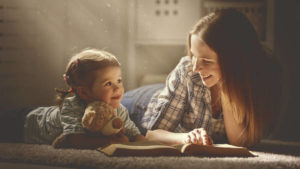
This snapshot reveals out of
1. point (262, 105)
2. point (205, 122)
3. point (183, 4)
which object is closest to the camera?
point (262, 105)

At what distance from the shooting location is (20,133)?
133 centimetres

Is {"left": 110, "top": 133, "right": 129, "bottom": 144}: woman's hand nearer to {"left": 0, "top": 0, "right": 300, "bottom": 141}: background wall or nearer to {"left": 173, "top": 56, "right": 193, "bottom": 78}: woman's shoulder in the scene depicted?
{"left": 173, "top": 56, "right": 193, "bottom": 78}: woman's shoulder

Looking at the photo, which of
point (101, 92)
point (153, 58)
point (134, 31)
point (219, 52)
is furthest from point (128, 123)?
point (153, 58)

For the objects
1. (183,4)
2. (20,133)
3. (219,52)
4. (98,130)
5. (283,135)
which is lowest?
(283,135)

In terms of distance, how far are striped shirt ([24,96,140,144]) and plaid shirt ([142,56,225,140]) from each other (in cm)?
11

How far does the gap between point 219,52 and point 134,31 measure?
1.00 meters

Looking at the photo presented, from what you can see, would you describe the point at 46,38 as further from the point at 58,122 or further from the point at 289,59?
the point at 289,59

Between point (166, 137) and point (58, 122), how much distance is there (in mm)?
366

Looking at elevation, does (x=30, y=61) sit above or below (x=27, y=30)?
below

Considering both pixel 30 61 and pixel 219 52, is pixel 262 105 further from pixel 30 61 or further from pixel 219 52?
pixel 30 61

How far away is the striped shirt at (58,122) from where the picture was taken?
3.58 ft

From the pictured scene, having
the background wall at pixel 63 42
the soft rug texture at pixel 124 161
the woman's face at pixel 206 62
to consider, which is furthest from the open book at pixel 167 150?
the background wall at pixel 63 42

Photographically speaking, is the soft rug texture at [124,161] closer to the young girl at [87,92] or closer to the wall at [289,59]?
the young girl at [87,92]

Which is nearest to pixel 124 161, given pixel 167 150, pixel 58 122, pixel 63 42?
pixel 167 150
